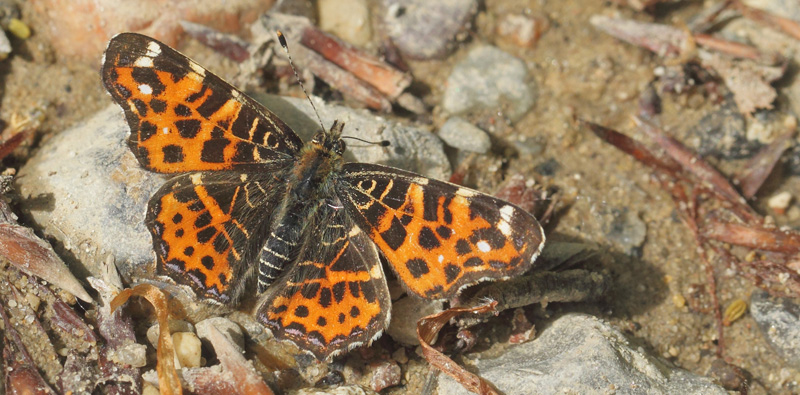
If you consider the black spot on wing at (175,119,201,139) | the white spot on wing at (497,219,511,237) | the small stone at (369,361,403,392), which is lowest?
the small stone at (369,361,403,392)

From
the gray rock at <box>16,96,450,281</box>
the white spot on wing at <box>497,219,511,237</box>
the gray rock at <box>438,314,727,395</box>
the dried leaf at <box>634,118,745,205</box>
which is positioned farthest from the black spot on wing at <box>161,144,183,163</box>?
the dried leaf at <box>634,118,745,205</box>

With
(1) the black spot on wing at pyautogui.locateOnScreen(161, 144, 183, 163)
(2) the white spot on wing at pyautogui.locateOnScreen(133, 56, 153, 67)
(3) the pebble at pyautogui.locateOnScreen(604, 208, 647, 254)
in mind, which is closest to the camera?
(2) the white spot on wing at pyautogui.locateOnScreen(133, 56, 153, 67)

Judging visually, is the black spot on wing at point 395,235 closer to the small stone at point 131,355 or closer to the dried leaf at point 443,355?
the dried leaf at point 443,355

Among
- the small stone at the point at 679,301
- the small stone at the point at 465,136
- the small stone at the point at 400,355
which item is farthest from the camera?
the small stone at the point at 465,136

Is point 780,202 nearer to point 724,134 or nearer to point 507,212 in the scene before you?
point 724,134

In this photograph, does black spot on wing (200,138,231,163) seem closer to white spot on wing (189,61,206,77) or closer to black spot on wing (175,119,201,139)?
black spot on wing (175,119,201,139)

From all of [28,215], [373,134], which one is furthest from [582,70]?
[28,215]

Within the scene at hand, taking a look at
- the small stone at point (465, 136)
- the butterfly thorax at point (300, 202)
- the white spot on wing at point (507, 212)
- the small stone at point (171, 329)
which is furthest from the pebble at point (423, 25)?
the small stone at point (171, 329)

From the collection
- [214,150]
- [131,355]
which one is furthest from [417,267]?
[131,355]
